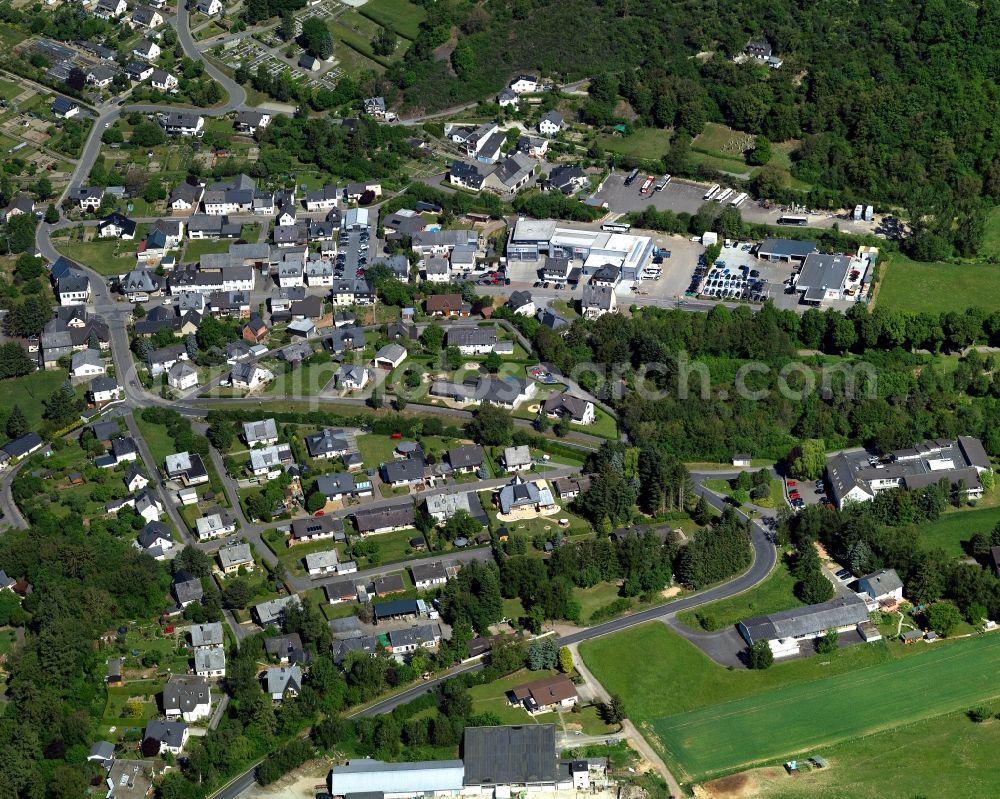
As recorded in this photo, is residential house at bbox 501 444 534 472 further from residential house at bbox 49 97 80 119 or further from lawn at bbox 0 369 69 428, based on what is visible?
residential house at bbox 49 97 80 119

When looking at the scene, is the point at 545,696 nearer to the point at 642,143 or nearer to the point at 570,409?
the point at 570,409

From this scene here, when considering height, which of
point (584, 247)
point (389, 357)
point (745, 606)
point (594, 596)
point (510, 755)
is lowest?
point (510, 755)

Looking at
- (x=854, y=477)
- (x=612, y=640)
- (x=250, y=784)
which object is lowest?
(x=250, y=784)

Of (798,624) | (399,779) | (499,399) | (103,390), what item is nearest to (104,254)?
(103,390)

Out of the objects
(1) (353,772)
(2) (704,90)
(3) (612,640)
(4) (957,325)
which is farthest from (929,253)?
(1) (353,772)

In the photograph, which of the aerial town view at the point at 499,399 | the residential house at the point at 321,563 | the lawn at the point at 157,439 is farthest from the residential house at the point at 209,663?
the lawn at the point at 157,439

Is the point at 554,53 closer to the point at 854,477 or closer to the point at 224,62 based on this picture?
the point at 224,62

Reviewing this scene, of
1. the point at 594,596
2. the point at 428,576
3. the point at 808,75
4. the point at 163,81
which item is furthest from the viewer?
the point at 163,81
